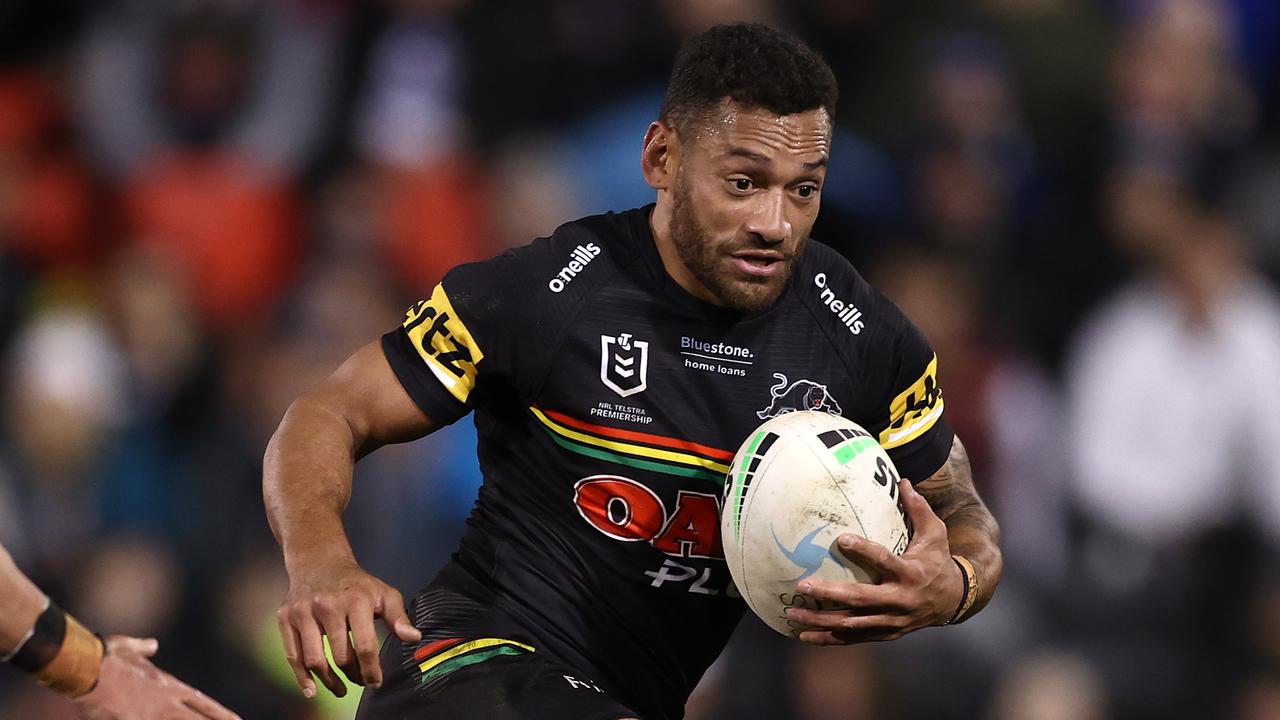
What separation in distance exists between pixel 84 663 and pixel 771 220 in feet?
6.31

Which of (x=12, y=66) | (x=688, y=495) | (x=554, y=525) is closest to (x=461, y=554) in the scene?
(x=554, y=525)

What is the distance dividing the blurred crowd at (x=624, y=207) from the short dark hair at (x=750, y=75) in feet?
11.3

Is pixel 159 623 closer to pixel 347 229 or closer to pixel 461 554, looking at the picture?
pixel 347 229

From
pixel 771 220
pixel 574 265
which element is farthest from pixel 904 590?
pixel 574 265

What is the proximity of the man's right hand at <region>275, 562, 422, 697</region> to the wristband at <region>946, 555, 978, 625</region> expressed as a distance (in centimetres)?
137

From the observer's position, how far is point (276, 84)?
9750 millimetres

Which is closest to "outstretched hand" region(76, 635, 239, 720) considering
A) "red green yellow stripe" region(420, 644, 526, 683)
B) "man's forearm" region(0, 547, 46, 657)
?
"man's forearm" region(0, 547, 46, 657)

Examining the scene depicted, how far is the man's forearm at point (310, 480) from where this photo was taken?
13.3 ft

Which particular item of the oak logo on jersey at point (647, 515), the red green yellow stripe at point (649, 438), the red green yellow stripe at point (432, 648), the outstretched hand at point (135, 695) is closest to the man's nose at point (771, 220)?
the red green yellow stripe at point (649, 438)

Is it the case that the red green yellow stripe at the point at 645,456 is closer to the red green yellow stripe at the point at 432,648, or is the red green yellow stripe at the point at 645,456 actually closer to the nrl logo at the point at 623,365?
the nrl logo at the point at 623,365

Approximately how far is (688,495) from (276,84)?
6.03 meters

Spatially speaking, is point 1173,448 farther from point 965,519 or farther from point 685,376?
point 685,376

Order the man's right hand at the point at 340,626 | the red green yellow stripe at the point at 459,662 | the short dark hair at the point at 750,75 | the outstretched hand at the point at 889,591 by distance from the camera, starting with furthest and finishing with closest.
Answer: the short dark hair at the point at 750,75 → the red green yellow stripe at the point at 459,662 → the outstretched hand at the point at 889,591 → the man's right hand at the point at 340,626

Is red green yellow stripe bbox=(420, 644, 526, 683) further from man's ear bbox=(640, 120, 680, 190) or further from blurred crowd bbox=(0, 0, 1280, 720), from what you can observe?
blurred crowd bbox=(0, 0, 1280, 720)
